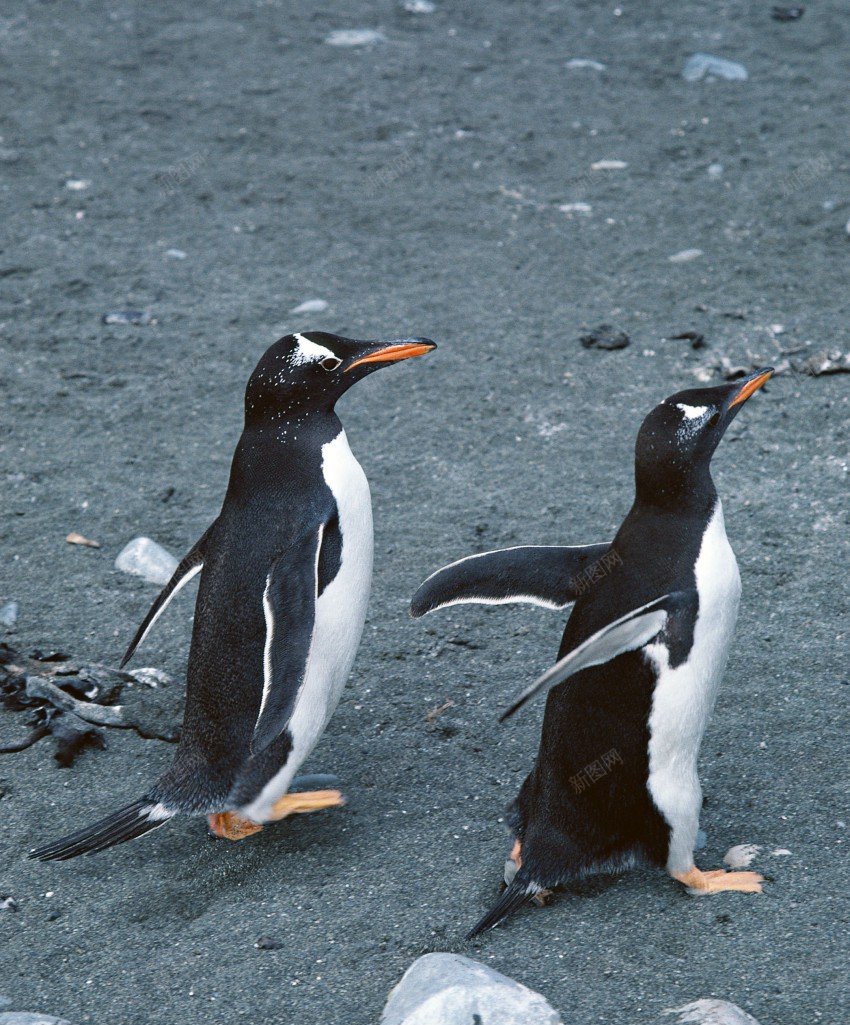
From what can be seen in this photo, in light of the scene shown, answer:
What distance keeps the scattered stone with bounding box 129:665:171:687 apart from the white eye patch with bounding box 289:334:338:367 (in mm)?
952

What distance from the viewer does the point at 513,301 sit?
16.9ft

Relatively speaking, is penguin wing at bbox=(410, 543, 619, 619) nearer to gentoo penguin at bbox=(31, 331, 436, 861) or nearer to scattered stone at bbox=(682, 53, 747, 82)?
gentoo penguin at bbox=(31, 331, 436, 861)

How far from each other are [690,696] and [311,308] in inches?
118

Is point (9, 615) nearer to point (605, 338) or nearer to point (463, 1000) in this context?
point (463, 1000)

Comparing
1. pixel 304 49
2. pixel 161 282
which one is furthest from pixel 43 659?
pixel 304 49

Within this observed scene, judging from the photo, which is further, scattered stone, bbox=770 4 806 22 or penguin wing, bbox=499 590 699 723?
scattered stone, bbox=770 4 806 22

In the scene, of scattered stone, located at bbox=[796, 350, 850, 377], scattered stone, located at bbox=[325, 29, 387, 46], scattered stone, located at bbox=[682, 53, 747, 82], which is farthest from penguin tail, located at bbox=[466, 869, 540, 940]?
scattered stone, located at bbox=[325, 29, 387, 46]

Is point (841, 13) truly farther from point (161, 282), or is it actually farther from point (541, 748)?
point (541, 748)

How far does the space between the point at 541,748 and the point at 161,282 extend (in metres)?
3.28

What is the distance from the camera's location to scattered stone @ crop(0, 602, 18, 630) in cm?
358

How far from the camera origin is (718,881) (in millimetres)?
2580

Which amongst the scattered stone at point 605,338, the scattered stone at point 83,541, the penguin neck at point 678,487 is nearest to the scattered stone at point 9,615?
the scattered stone at point 83,541

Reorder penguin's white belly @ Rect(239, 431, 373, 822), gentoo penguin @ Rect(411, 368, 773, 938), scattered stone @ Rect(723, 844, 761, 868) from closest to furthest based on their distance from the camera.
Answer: gentoo penguin @ Rect(411, 368, 773, 938) → scattered stone @ Rect(723, 844, 761, 868) → penguin's white belly @ Rect(239, 431, 373, 822)

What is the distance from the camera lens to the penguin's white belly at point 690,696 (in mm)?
2521
